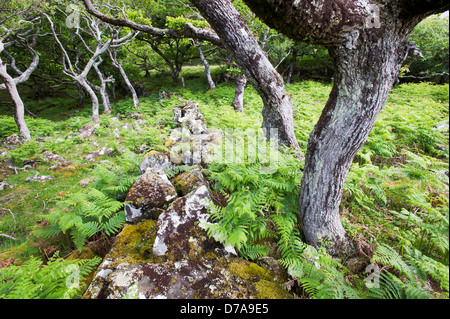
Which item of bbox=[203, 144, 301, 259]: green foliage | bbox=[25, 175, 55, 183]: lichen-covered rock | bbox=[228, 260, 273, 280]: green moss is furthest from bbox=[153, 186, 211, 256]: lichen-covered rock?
bbox=[25, 175, 55, 183]: lichen-covered rock

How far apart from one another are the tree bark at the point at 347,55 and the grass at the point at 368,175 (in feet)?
3.39

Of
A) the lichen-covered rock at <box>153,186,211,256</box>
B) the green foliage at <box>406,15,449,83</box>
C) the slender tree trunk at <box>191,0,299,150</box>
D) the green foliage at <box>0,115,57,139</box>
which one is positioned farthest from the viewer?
the green foliage at <box>406,15,449,83</box>

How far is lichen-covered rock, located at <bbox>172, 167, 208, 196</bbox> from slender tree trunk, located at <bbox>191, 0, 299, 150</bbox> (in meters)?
2.15

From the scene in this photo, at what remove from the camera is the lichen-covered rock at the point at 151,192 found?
3.27 meters

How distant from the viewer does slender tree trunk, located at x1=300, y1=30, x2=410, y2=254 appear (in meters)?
2.05

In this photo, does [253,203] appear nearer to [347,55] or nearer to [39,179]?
[347,55]

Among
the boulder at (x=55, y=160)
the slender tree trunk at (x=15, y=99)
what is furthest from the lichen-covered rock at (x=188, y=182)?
the slender tree trunk at (x=15, y=99)

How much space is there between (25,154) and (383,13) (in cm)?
1112

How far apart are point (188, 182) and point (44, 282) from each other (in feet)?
7.22

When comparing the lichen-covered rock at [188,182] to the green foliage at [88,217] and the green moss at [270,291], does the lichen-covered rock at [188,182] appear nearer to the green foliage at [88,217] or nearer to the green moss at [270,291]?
the green foliage at [88,217]

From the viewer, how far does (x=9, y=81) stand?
8.82 meters

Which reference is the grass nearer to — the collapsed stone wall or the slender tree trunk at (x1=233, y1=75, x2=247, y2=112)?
the slender tree trunk at (x1=233, y1=75, x2=247, y2=112)

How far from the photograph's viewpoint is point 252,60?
3.57m

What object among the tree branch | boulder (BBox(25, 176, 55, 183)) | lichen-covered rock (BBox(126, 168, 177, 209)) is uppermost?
the tree branch
